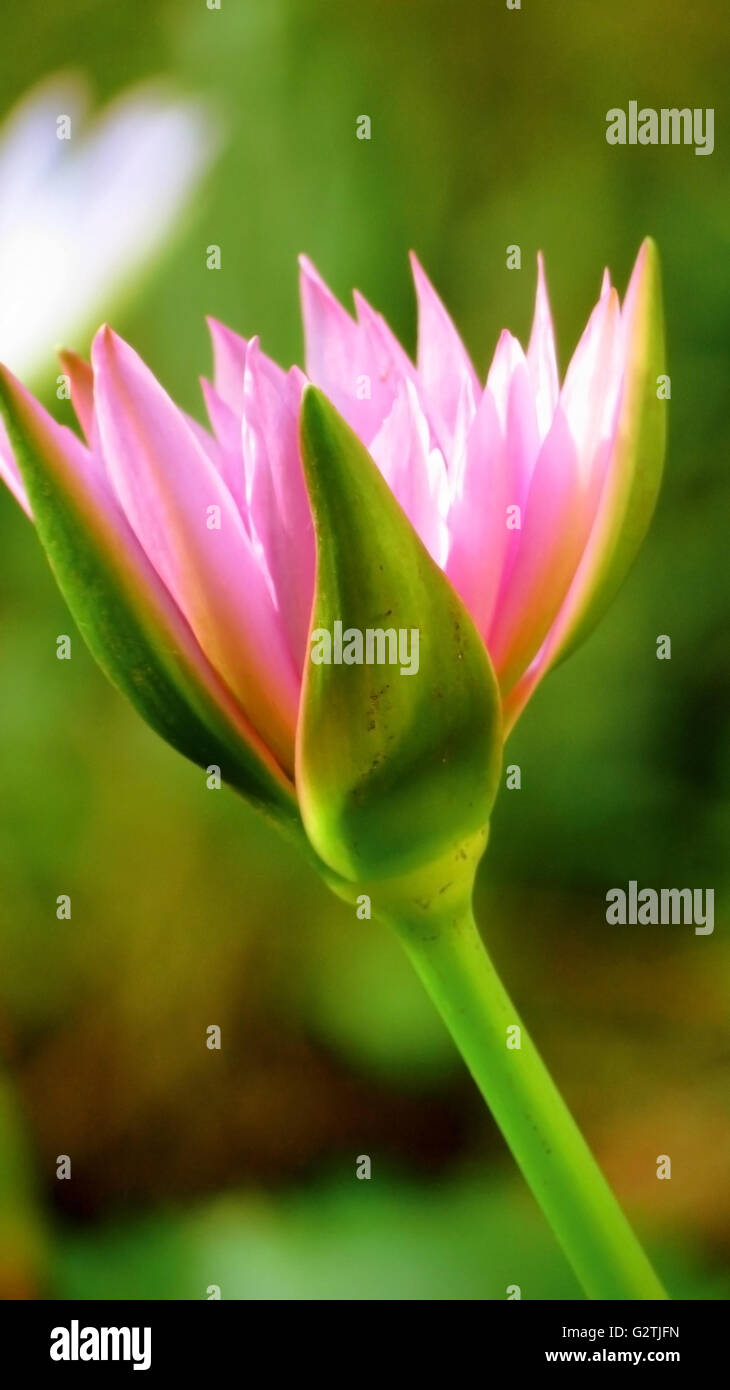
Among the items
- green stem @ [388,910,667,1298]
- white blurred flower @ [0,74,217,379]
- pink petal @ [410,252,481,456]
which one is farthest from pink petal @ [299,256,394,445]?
white blurred flower @ [0,74,217,379]

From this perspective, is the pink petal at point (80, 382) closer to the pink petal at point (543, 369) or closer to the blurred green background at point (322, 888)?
the pink petal at point (543, 369)

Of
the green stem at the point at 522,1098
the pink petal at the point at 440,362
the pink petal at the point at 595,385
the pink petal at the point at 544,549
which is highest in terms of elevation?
the pink petal at the point at 440,362

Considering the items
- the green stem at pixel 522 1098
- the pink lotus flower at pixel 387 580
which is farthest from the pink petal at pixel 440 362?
the green stem at pixel 522 1098

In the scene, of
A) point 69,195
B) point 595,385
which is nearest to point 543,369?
point 595,385

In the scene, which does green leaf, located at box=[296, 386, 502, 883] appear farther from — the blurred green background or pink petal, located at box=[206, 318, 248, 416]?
the blurred green background

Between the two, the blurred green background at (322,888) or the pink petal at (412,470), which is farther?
the blurred green background at (322,888)

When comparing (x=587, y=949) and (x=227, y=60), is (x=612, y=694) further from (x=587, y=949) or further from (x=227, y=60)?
(x=227, y=60)
